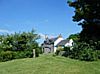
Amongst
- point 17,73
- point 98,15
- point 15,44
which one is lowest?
point 17,73

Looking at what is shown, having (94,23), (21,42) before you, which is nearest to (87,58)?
(94,23)

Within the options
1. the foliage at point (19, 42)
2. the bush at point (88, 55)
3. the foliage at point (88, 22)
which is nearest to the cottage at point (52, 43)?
the foliage at point (19, 42)

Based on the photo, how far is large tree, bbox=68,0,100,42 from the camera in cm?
3270

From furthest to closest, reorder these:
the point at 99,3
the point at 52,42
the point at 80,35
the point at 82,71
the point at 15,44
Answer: the point at 52,42, the point at 15,44, the point at 80,35, the point at 99,3, the point at 82,71

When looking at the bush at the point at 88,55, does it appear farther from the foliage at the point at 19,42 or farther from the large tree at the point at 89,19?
the foliage at the point at 19,42

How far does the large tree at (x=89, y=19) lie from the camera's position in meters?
32.7

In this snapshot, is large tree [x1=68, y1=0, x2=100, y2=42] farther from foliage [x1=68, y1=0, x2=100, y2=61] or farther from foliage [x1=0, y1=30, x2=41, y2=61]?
foliage [x1=0, y1=30, x2=41, y2=61]

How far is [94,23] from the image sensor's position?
33125 millimetres

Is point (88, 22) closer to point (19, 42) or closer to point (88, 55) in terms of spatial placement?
point (88, 55)

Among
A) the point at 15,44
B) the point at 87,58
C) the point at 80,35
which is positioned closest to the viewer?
the point at 87,58

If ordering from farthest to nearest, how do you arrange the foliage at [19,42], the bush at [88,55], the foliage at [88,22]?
the foliage at [19,42]
the foliage at [88,22]
the bush at [88,55]

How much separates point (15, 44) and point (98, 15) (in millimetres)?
16413

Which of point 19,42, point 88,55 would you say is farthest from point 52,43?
point 88,55

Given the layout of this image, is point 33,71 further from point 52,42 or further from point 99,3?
point 52,42
